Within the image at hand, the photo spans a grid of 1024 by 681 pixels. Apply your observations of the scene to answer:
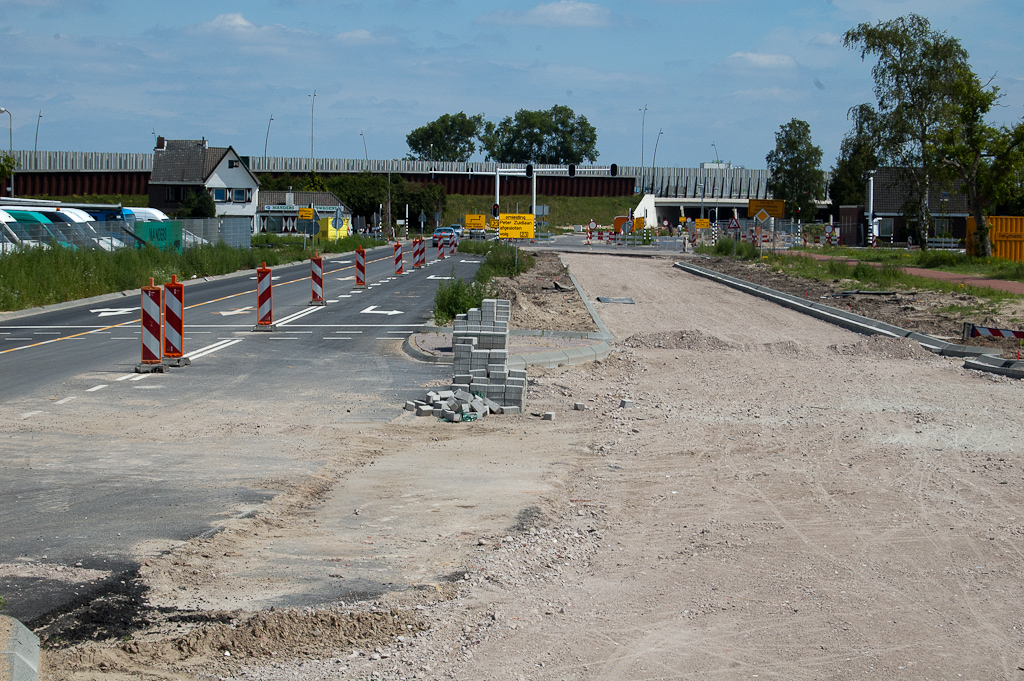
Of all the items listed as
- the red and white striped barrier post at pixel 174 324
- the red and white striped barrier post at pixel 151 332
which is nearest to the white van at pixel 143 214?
the red and white striped barrier post at pixel 174 324

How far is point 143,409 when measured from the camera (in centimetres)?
1267

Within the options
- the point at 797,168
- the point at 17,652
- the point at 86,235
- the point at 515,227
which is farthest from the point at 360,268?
the point at 797,168

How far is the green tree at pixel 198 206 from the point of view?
85.8 meters

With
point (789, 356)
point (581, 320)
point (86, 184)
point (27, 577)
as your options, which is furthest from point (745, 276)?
point (86, 184)

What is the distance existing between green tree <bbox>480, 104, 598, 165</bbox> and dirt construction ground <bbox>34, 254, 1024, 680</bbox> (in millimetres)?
176374

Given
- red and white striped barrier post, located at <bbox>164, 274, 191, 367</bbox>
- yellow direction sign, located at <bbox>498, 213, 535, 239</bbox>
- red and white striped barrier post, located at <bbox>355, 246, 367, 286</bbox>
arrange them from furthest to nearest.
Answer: red and white striped barrier post, located at <bbox>355, 246, 367, 286</bbox> < yellow direction sign, located at <bbox>498, 213, 535, 239</bbox> < red and white striped barrier post, located at <bbox>164, 274, 191, 367</bbox>

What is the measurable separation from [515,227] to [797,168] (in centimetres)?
8625

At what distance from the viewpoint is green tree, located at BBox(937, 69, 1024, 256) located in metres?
46.9

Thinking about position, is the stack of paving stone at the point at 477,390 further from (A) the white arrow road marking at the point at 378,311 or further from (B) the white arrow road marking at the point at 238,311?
(B) the white arrow road marking at the point at 238,311

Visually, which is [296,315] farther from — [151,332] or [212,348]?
[151,332]

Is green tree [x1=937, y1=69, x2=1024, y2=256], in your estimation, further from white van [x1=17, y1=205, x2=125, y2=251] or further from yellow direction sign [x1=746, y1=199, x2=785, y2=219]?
white van [x1=17, y1=205, x2=125, y2=251]

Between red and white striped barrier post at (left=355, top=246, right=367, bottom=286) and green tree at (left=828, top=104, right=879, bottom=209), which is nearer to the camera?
red and white striped barrier post at (left=355, top=246, right=367, bottom=286)

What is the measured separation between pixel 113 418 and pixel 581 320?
13.2 metres

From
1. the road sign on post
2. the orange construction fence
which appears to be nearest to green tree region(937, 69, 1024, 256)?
the orange construction fence
